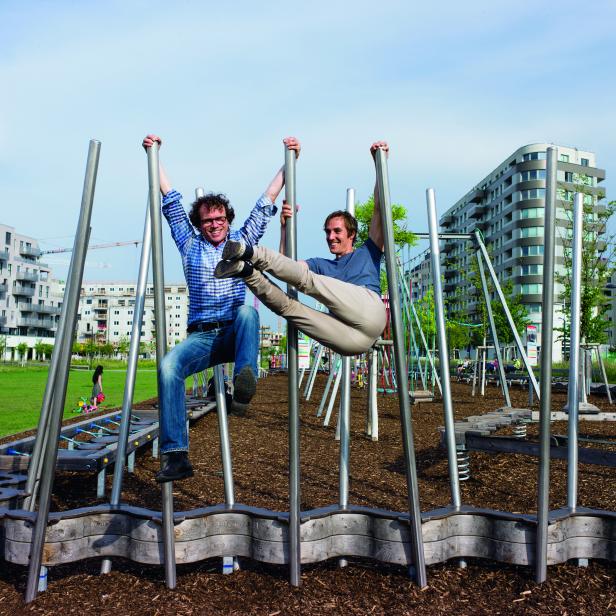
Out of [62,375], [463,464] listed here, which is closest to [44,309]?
[463,464]

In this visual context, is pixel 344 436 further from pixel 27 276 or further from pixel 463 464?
pixel 27 276

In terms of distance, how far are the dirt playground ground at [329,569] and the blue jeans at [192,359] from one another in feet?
3.03

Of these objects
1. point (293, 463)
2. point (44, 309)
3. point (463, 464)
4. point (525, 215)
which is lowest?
point (463, 464)

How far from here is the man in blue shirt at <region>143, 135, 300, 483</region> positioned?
375 centimetres

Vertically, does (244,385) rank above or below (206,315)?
below

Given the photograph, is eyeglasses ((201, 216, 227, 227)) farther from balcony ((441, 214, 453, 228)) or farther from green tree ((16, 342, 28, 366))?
balcony ((441, 214, 453, 228))

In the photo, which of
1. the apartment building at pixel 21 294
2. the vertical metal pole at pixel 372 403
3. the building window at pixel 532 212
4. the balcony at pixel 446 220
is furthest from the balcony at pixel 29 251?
the vertical metal pole at pixel 372 403

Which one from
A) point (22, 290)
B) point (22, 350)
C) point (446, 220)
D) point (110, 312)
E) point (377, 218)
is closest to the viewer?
point (377, 218)

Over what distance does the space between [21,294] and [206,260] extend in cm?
9990

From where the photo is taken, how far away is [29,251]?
96750 mm

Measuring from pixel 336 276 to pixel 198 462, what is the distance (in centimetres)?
455

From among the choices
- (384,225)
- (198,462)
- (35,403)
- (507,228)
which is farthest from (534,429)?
A: (507,228)

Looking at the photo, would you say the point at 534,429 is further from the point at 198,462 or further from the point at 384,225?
the point at 384,225

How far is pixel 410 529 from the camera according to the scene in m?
3.79
